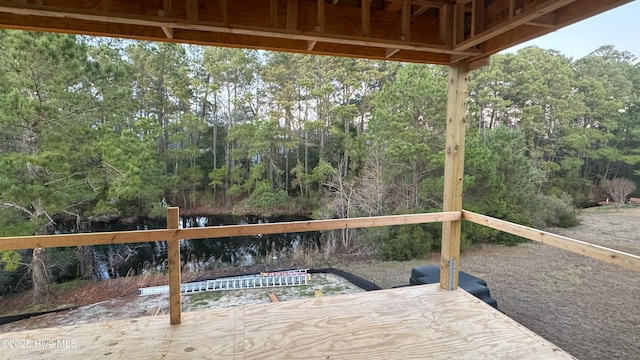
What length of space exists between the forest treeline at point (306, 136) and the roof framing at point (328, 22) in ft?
21.6

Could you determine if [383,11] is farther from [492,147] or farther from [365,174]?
[492,147]

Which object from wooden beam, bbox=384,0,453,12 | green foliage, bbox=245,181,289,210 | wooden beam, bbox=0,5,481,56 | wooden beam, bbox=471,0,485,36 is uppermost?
wooden beam, bbox=384,0,453,12

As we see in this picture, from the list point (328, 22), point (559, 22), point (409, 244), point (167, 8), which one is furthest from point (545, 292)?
point (167, 8)

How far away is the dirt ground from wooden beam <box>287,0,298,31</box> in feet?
15.3

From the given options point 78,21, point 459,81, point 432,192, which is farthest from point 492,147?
point 78,21

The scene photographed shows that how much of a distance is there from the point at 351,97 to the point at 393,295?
9.99m

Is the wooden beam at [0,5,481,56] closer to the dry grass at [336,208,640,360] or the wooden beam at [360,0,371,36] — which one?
the wooden beam at [360,0,371,36]

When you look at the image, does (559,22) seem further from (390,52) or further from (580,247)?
(580,247)

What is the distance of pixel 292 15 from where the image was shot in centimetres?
235

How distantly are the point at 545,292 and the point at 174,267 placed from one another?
295 inches

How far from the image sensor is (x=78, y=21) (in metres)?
2.26

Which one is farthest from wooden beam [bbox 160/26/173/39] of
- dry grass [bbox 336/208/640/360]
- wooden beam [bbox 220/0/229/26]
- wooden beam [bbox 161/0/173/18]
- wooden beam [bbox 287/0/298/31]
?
dry grass [bbox 336/208/640/360]

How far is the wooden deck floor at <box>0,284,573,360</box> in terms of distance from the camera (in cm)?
205

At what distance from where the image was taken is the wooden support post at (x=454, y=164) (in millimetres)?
2988
